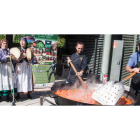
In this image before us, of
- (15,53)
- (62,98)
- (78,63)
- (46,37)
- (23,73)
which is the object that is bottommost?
(62,98)

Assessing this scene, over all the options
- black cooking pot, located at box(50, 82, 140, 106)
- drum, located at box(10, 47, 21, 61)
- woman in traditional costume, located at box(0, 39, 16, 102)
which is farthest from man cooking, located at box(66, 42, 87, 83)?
woman in traditional costume, located at box(0, 39, 16, 102)

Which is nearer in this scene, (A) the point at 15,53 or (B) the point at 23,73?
(A) the point at 15,53

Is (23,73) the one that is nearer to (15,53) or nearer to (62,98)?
(15,53)

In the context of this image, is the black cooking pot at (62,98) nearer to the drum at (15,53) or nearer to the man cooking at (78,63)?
the man cooking at (78,63)

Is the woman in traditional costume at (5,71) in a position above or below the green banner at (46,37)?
below

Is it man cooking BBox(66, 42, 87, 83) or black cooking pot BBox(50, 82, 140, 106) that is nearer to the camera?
black cooking pot BBox(50, 82, 140, 106)

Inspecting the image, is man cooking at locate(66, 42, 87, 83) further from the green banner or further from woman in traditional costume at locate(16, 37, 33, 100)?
the green banner

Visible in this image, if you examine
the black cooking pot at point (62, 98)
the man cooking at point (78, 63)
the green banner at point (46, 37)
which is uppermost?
the green banner at point (46, 37)

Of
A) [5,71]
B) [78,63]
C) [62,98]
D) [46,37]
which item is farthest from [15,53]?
[62,98]

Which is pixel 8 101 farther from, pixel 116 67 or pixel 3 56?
pixel 116 67

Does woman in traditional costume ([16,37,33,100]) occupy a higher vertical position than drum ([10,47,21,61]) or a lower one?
lower

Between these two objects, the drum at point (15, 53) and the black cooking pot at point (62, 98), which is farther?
the drum at point (15, 53)

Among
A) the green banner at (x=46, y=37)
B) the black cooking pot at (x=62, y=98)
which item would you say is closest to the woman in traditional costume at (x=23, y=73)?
the green banner at (x=46, y=37)

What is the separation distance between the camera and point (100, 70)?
592 centimetres
